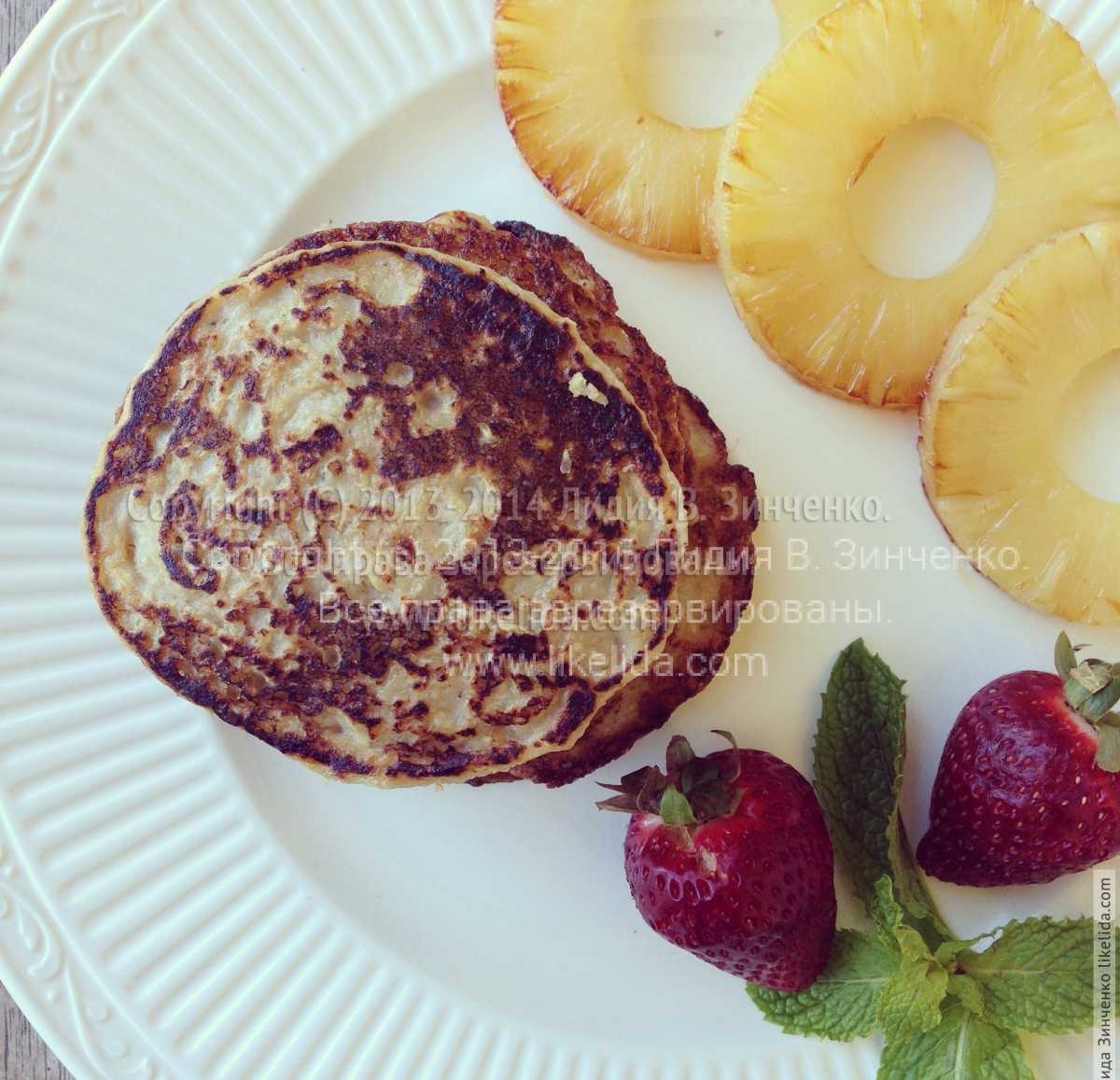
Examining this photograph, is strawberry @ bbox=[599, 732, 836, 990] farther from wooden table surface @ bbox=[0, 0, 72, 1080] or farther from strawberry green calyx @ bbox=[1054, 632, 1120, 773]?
wooden table surface @ bbox=[0, 0, 72, 1080]

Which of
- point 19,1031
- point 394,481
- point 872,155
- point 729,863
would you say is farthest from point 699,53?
point 19,1031

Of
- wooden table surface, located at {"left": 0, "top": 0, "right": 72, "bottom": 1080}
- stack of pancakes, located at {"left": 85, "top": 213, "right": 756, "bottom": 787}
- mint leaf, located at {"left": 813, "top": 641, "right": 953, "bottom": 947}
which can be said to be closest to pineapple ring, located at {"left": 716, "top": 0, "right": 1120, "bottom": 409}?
stack of pancakes, located at {"left": 85, "top": 213, "right": 756, "bottom": 787}

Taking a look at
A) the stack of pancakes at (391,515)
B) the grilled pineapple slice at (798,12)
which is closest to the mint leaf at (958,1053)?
the stack of pancakes at (391,515)

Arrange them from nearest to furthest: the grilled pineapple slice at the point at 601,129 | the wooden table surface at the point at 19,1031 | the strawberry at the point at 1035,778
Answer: the strawberry at the point at 1035,778, the grilled pineapple slice at the point at 601,129, the wooden table surface at the point at 19,1031

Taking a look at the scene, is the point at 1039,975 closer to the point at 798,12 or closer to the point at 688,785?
the point at 688,785

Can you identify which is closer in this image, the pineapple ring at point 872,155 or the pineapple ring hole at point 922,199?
the pineapple ring at point 872,155

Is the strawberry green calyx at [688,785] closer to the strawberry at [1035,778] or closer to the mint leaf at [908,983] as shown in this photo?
the mint leaf at [908,983]
